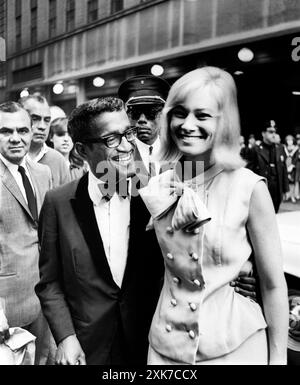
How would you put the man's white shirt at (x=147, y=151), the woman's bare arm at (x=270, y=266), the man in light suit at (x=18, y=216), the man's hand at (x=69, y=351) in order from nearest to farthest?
the woman's bare arm at (x=270, y=266) → the man's hand at (x=69, y=351) → the man's white shirt at (x=147, y=151) → the man in light suit at (x=18, y=216)

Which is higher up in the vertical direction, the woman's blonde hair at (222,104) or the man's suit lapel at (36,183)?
the woman's blonde hair at (222,104)

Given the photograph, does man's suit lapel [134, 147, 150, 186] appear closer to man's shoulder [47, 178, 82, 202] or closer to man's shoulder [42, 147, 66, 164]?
man's shoulder [47, 178, 82, 202]

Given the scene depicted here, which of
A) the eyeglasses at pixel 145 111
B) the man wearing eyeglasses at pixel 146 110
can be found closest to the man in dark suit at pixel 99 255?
the man wearing eyeglasses at pixel 146 110

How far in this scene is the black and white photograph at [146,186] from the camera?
1384 mm

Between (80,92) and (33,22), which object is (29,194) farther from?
(33,22)

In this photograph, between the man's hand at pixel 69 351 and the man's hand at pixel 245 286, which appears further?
the man's hand at pixel 69 351

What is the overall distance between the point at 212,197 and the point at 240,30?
806 mm

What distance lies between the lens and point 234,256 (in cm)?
135

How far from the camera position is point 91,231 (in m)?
1.58

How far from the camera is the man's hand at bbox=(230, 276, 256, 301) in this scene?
1.41 m

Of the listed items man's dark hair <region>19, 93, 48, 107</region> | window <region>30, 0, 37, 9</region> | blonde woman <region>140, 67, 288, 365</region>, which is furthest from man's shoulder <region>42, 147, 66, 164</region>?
blonde woman <region>140, 67, 288, 365</region>

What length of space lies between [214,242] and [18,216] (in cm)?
96

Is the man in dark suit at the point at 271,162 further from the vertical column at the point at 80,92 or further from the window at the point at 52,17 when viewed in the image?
the window at the point at 52,17

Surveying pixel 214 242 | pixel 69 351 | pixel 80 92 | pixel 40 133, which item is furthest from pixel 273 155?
pixel 69 351
